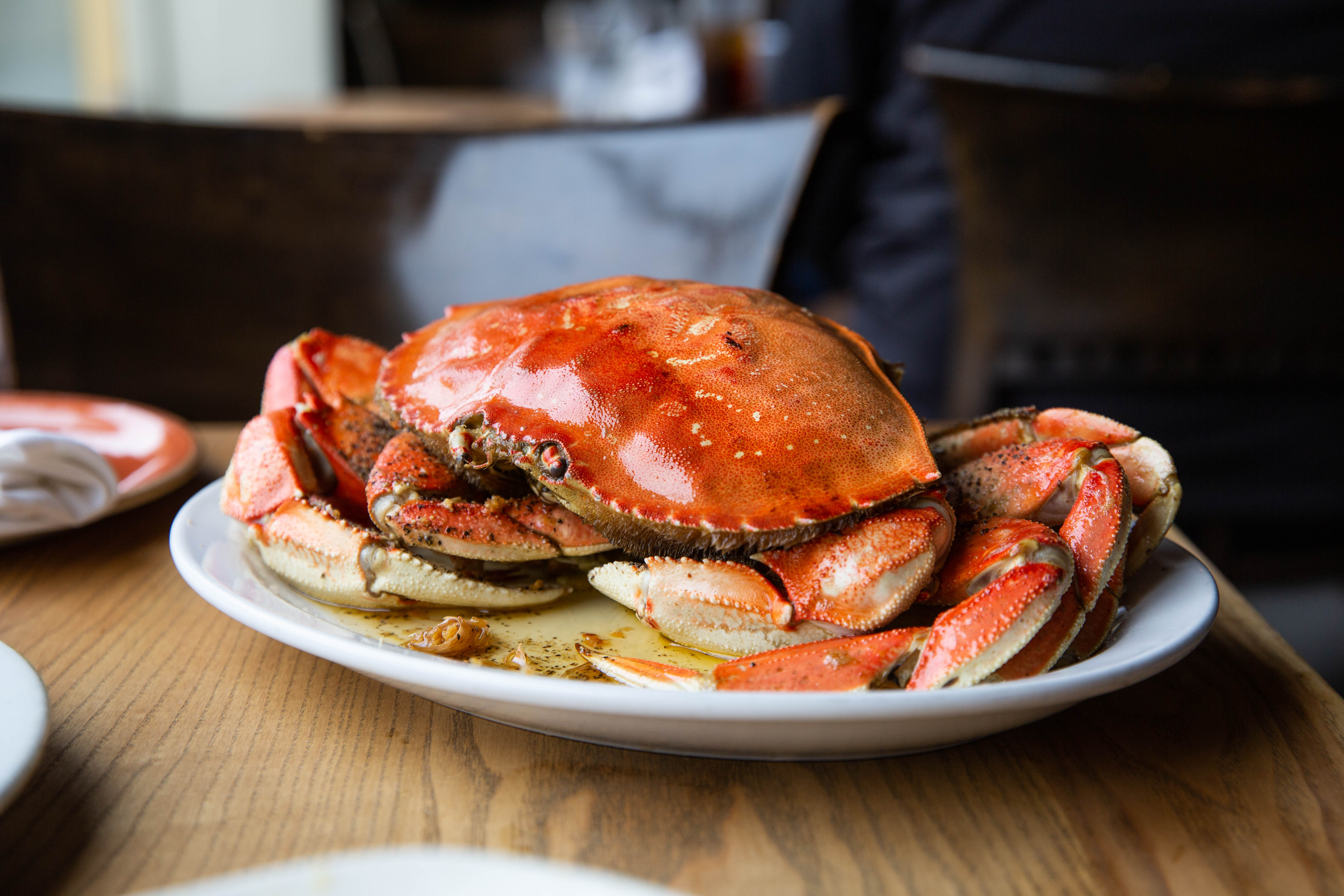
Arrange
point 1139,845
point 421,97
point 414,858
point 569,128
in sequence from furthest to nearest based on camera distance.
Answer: point 421,97, point 569,128, point 1139,845, point 414,858

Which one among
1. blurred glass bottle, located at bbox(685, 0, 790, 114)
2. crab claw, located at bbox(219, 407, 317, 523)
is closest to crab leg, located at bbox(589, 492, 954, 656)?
crab claw, located at bbox(219, 407, 317, 523)

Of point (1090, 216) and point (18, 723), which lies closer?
point (18, 723)

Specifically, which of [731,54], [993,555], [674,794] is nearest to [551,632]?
[674,794]


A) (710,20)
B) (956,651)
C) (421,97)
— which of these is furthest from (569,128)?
(710,20)

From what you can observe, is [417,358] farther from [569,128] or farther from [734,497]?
[569,128]

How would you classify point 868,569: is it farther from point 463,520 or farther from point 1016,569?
point 463,520

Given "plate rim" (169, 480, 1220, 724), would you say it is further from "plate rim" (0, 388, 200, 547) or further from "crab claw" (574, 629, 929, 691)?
"plate rim" (0, 388, 200, 547)
